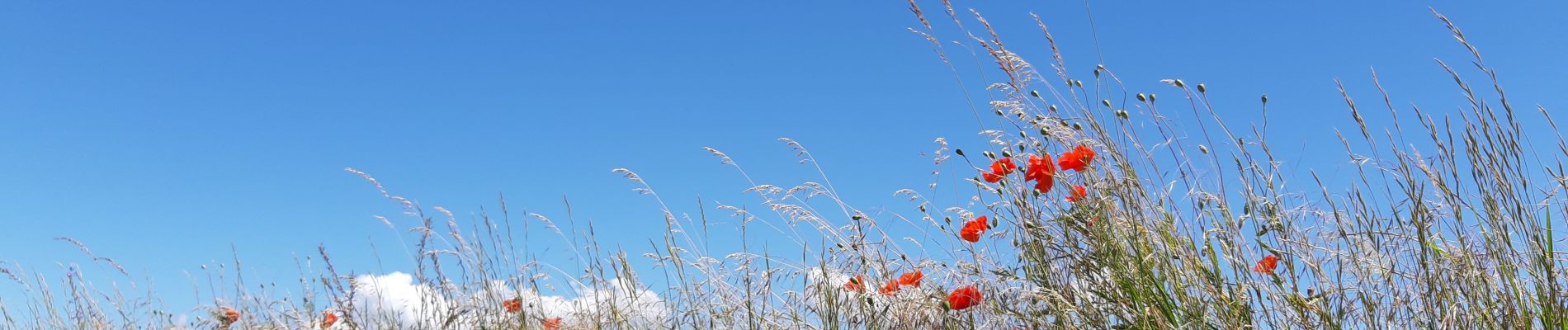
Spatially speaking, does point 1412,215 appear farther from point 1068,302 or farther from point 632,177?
point 632,177

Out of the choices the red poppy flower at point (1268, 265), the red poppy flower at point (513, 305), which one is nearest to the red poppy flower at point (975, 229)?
the red poppy flower at point (1268, 265)

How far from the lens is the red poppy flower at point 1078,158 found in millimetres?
1989

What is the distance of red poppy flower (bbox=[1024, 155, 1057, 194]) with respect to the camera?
2051 mm

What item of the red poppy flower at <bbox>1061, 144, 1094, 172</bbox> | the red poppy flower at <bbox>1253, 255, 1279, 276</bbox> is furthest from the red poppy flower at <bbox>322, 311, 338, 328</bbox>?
the red poppy flower at <bbox>1253, 255, 1279, 276</bbox>

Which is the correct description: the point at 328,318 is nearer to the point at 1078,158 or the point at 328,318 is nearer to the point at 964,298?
the point at 964,298

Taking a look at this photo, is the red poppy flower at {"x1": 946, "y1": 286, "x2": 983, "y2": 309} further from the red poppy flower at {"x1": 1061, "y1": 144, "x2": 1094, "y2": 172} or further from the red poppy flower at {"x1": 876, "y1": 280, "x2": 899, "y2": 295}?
the red poppy flower at {"x1": 1061, "y1": 144, "x2": 1094, "y2": 172}

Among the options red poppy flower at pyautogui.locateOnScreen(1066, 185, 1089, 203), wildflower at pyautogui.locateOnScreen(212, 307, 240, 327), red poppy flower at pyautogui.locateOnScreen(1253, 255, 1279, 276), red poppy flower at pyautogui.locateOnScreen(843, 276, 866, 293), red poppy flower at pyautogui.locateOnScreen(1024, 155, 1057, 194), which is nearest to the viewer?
red poppy flower at pyautogui.locateOnScreen(1253, 255, 1279, 276)

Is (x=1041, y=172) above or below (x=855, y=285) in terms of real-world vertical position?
above

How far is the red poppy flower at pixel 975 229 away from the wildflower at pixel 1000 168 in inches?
4.9

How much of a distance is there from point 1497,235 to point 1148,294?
605 millimetres

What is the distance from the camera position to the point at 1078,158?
6.54 feet

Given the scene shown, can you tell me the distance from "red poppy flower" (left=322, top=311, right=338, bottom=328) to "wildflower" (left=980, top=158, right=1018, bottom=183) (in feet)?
7.36

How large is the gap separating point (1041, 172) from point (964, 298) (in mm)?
301

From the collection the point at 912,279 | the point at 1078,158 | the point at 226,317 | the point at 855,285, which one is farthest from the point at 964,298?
the point at 226,317
